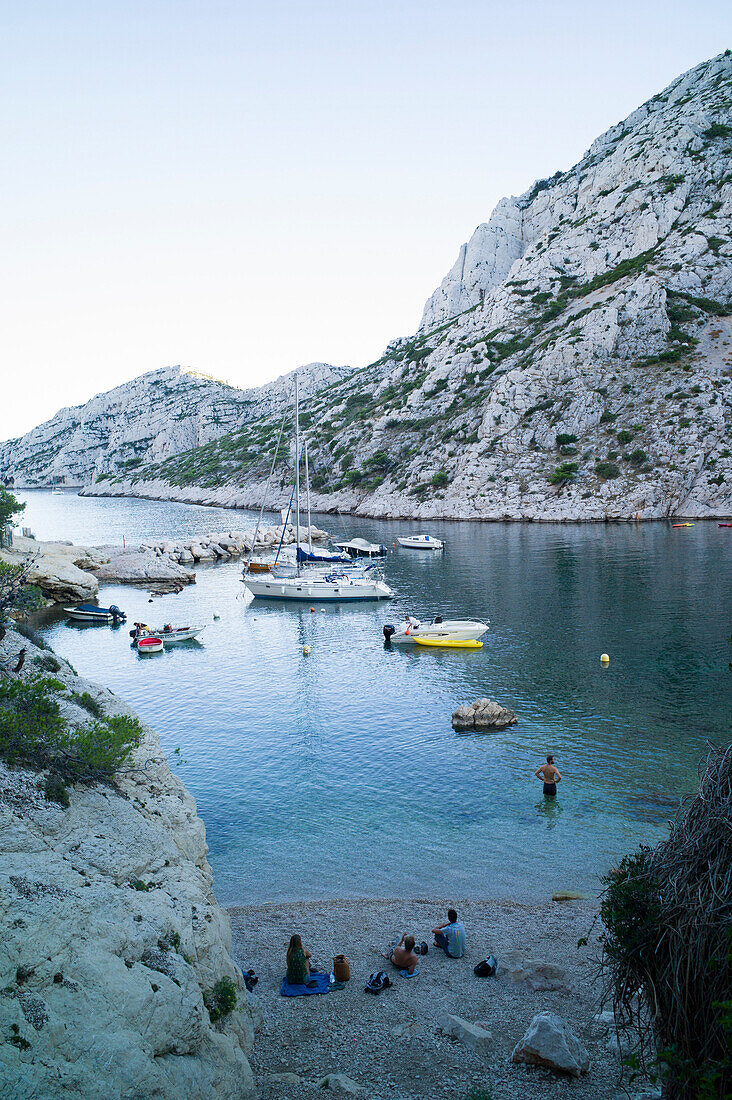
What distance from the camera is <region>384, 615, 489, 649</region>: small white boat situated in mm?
43656

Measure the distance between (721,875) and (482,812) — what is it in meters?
15.7

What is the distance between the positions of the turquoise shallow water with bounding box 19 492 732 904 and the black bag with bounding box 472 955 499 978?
12.8 feet

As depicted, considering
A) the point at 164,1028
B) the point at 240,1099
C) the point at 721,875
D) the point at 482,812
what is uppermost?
the point at 721,875

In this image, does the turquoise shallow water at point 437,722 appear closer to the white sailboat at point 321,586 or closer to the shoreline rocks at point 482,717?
the shoreline rocks at point 482,717

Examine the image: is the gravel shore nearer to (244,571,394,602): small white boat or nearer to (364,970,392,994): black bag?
(364,970,392,994): black bag

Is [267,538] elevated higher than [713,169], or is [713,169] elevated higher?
[713,169]

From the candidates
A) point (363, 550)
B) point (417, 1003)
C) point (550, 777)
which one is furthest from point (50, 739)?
point (363, 550)

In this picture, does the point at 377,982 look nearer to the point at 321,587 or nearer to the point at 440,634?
the point at 440,634

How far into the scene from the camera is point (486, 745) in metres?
28.7

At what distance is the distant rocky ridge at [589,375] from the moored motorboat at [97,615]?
65.2 meters

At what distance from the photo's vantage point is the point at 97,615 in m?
55.0

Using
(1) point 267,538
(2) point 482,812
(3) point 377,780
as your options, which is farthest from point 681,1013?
(1) point 267,538

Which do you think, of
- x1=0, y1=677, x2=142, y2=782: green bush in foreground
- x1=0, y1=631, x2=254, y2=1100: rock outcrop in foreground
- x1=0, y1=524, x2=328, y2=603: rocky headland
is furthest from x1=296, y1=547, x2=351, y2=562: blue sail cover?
x1=0, y1=631, x2=254, y2=1100: rock outcrop in foreground

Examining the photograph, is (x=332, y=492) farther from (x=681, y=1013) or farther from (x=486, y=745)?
(x=681, y=1013)
